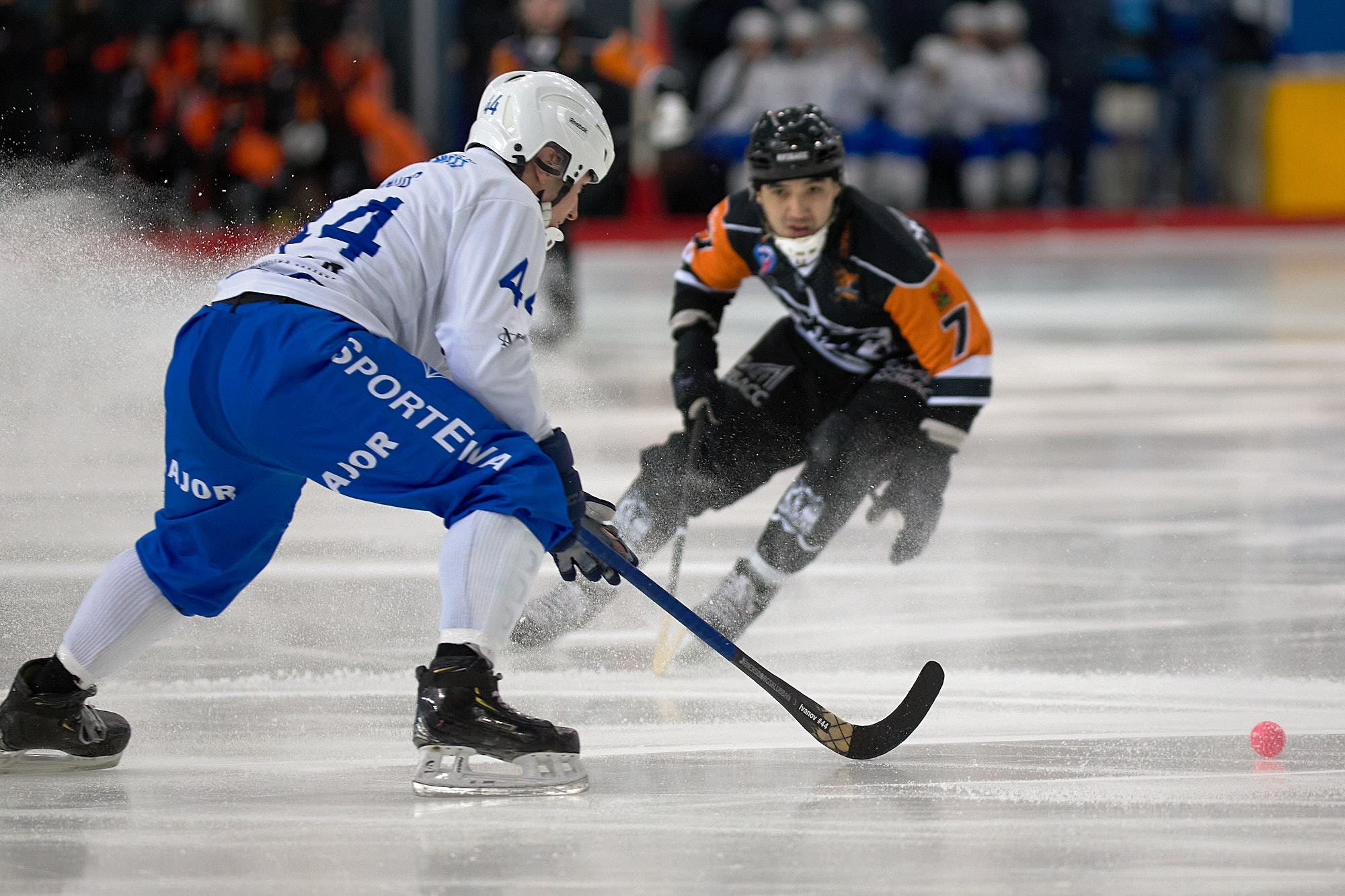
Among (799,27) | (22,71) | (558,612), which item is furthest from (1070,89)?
(558,612)

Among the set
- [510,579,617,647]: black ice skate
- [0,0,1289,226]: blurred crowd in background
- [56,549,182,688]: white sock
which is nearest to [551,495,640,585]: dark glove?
[56,549,182,688]: white sock

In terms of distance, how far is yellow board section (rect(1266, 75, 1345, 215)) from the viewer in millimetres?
15398

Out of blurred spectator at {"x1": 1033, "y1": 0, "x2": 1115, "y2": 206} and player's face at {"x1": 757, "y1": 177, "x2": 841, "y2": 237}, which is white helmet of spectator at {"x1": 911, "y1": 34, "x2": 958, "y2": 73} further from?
player's face at {"x1": 757, "y1": 177, "x2": 841, "y2": 237}

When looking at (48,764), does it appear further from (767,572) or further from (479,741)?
(767,572)

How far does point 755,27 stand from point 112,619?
12178 mm

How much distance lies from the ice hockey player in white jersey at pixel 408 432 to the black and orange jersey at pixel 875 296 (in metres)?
1.11

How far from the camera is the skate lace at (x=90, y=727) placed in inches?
118

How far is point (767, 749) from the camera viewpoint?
3.15 meters

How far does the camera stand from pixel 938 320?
4008 millimetres

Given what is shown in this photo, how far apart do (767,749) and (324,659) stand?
1.11m

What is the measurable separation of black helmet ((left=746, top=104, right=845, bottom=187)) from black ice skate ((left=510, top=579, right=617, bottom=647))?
1.03 meters

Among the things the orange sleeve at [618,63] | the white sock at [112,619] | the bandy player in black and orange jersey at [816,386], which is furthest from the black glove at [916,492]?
the orange sleeve at [618,63]

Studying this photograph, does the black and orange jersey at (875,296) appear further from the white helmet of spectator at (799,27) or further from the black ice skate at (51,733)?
the white helmet of spectator at (799,27)

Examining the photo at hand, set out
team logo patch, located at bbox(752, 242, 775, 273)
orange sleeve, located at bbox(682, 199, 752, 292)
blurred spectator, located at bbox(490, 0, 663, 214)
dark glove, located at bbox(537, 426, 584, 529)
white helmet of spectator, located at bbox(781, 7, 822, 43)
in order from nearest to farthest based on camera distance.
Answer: dark glove, located at bbox(537, 426, 584, 529)
team logo patch, located at bbox(752, 242, 775, 273)
orange sleeve, located at bbox(682, 199, 752, 292)
blurred spectator, located at bbox(490, 0, 663, 214)
white helmet of spectator, located at bbox(781, 7, 822, 43)
